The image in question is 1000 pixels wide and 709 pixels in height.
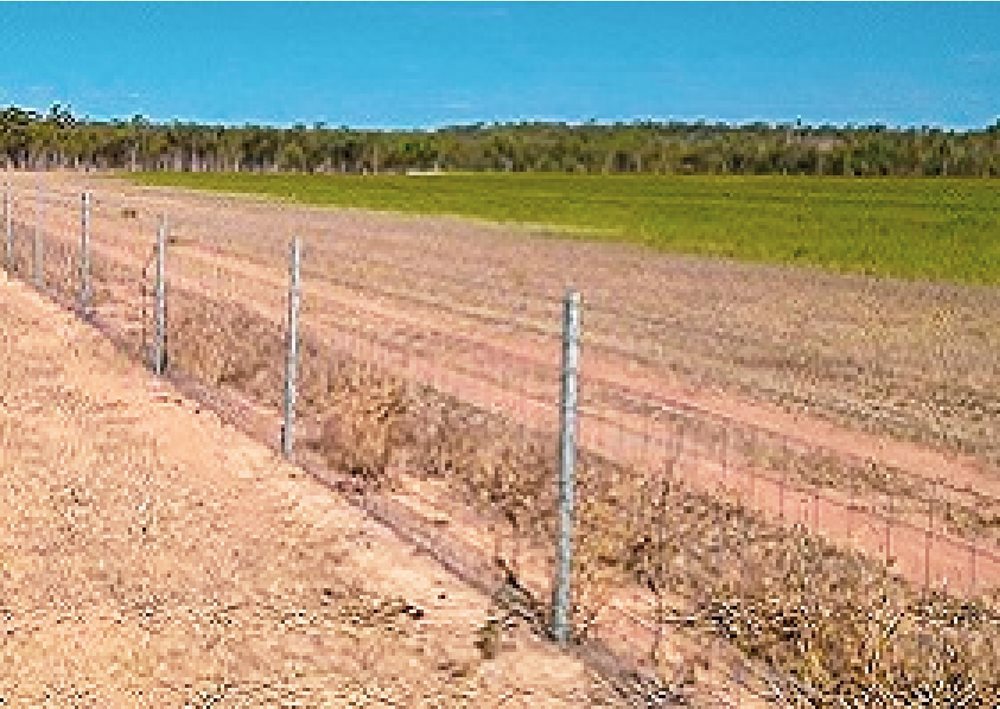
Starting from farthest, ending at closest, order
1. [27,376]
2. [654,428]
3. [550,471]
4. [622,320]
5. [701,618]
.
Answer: [622,320]
[27,376]
[654,428]
[550,471]
[701,618]

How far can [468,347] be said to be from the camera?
1958 cm

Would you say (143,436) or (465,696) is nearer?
(465,696)

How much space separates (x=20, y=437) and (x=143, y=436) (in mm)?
866

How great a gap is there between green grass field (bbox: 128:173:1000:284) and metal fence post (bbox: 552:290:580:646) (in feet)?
86.1

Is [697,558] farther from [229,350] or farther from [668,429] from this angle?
[229,350]

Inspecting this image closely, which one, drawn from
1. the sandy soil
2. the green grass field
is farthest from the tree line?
the sandy soil

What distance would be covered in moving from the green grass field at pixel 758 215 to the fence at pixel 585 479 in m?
17.6

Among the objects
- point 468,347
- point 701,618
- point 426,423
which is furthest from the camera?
point 468,347

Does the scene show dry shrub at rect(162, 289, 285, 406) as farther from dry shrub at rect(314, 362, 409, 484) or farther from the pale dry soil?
the pale dry soil

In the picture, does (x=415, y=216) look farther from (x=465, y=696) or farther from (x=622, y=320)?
(x=465, y=696)

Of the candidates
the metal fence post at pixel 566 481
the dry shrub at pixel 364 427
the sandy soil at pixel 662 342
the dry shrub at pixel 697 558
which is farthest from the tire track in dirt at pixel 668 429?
the metal fence post at pixel 566 481

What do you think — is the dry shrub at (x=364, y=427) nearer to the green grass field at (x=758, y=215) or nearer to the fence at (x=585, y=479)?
the fence at (x=585, y=479)

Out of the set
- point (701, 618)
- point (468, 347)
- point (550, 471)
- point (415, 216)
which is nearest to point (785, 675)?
Answer: point (701, 618)

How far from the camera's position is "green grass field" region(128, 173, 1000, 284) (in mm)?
40344
